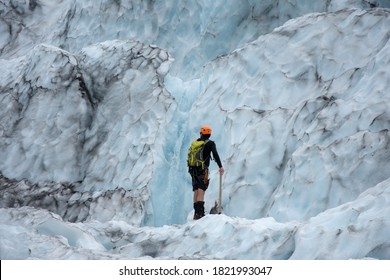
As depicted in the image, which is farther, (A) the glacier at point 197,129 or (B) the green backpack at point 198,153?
(B) the green backpack at point 198,153

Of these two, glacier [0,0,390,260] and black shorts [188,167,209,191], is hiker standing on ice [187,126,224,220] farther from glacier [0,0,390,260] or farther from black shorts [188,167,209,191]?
glacier [0,0,390,260]

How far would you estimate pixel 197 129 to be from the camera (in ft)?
36.5

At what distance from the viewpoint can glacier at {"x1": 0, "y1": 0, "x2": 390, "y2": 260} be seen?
796cm

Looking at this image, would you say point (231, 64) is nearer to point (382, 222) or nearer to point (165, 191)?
point (165, 191)

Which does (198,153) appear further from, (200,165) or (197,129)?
(197,129)

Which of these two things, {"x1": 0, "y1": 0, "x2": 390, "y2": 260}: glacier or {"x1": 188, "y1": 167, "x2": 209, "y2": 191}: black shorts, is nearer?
{"x1": 0, "y1": 0, "x2": 390, "y2": 260}: glacier

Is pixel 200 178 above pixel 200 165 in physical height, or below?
below

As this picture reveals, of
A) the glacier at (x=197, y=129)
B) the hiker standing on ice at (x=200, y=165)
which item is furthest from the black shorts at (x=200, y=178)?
the glacier at (x=197, y=129)

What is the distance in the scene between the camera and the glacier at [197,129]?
7961mm

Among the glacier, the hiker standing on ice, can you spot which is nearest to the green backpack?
the hiker standing on ice

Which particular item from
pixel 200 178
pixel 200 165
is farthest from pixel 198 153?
pixel 200 178

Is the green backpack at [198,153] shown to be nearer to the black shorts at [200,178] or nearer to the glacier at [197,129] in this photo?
the black shorts at [200,178]

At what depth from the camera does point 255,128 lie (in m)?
9.99
